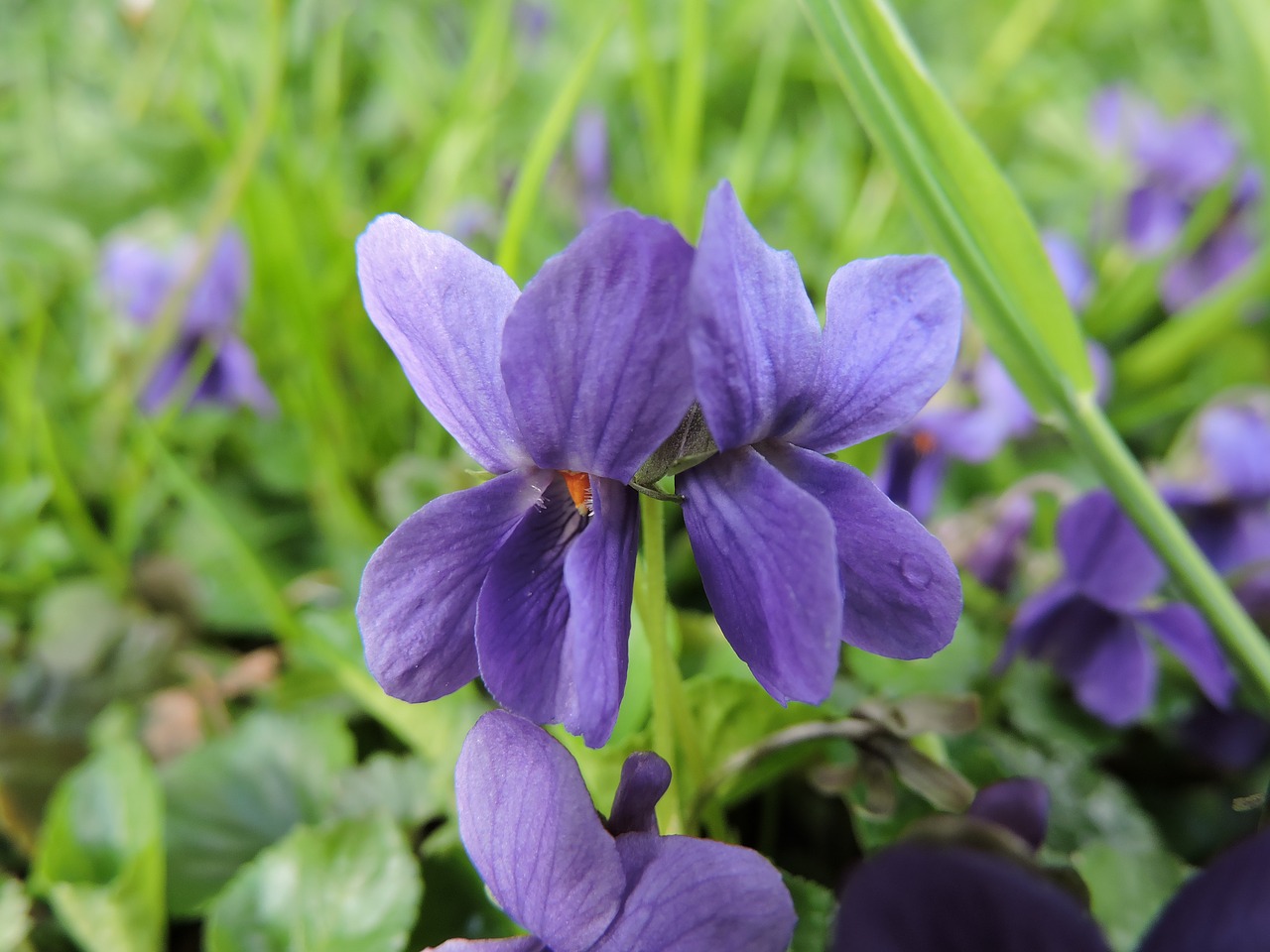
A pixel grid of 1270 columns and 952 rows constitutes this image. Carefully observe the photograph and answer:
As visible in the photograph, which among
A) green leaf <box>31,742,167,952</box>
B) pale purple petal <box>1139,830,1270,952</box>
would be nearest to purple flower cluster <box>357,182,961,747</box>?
pale purple petal <box>1139,830,1270,952</box>

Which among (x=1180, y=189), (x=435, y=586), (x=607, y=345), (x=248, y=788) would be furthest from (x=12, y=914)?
(x=1180, y=189)

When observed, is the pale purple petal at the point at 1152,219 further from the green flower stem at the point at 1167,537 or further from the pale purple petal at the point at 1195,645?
the green flower stem at the point at 1167,537

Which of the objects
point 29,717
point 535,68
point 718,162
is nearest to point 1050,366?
point 29,717

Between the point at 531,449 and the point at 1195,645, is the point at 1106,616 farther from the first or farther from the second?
the point at 531,449

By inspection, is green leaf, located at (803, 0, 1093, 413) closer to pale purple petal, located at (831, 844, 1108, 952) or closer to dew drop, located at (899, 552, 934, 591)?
dew drop, located at (899, 552, 934, 591)

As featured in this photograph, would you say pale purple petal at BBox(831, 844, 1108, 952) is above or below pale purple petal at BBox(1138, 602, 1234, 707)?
above

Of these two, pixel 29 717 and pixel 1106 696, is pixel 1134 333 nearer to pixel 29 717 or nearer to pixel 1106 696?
pixel 1106 696
